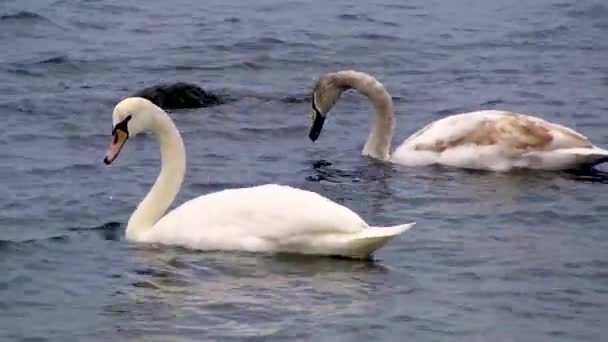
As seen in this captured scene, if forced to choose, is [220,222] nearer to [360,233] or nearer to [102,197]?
[360,233]

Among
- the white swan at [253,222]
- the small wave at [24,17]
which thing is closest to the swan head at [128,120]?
the white swan at [253,222]

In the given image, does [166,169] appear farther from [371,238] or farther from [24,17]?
[24,17]

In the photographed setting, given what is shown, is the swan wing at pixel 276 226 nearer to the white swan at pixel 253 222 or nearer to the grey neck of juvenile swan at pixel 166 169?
the white swan at pixel 253 222

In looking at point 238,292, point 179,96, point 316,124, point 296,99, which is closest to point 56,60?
point 179,96

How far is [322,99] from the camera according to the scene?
14586 mm

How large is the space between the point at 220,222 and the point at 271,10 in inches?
477

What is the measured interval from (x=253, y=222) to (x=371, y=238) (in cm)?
75

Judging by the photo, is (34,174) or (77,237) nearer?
(77,237)

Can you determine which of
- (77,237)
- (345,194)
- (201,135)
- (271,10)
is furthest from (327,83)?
(271,10)

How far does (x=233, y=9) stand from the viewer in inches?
873

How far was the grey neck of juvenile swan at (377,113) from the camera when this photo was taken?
45.8 ft

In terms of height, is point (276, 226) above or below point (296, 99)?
above

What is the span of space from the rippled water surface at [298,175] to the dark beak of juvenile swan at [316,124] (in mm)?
235

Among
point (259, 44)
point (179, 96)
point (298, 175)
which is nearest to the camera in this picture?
point (298, 175)
